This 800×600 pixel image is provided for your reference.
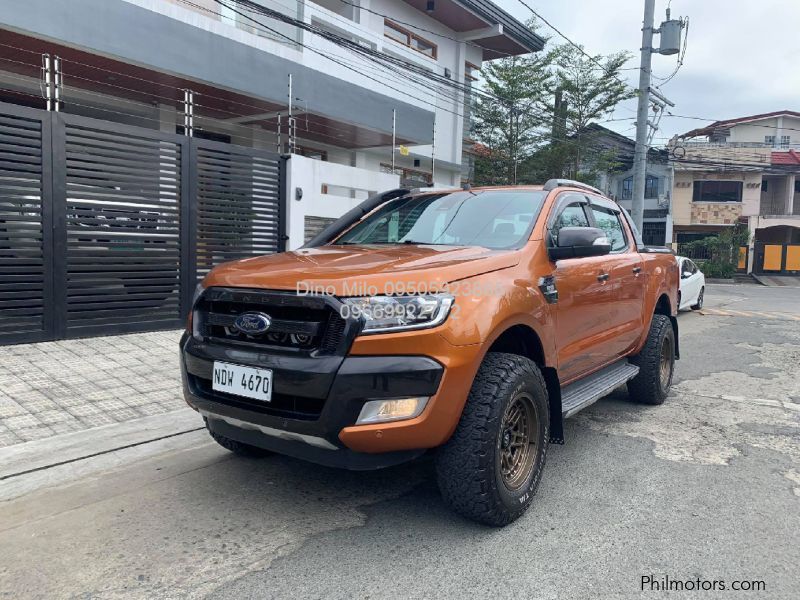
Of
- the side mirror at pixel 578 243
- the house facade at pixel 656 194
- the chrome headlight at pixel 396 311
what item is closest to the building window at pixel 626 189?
the house facade at pixel 656 194

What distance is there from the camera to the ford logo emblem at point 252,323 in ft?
9.22

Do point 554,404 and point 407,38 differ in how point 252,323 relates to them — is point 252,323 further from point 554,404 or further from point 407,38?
point 407,38

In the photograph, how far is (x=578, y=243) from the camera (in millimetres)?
3438

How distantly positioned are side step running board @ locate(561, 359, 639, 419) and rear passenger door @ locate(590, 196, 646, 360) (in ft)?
0.44

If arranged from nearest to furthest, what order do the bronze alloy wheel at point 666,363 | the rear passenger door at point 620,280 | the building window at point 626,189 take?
1. the rear passenger door at point 620,280
2. the bronze alloy wheel at point 666,363
3. the building window at point 626,189

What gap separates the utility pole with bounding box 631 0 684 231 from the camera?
52.6ft

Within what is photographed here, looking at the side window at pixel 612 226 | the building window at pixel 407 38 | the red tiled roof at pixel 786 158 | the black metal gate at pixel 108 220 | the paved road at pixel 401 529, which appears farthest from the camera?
the red tiled roof at pixel 786 158

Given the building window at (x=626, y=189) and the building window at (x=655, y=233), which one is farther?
the building window at (x=626, y=189)

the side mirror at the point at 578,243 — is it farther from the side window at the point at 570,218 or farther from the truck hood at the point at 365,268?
the truck hood at the point at 365,268

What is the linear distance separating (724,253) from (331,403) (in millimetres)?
31340

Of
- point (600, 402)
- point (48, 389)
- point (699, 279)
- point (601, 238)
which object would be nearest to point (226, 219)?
point (48, 389)

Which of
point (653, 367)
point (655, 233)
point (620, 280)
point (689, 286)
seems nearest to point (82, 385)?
point (620, 280)

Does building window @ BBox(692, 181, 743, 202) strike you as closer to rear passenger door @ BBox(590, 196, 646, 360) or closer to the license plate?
rear passenger door @ BBox(590, 196, 646, 360)

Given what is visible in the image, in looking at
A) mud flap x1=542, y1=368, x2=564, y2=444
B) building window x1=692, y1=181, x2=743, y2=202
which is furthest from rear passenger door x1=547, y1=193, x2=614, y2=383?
building window x1=692, y1=181, x2=743, y2=202
